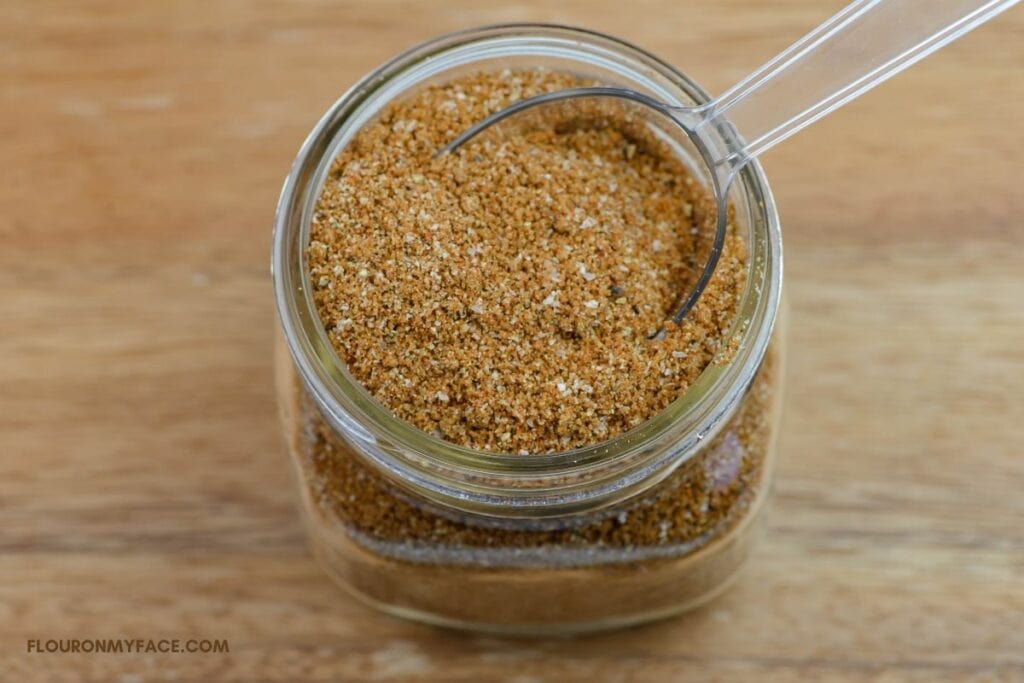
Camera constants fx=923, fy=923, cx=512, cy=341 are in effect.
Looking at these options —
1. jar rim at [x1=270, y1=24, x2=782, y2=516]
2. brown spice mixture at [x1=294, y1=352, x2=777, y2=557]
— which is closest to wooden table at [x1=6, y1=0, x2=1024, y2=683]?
brown spice mixture at [x1=294, y1=352, x2=777, y2=557]

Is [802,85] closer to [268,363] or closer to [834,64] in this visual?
[834,64]

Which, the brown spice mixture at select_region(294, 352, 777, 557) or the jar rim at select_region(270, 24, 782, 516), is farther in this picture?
the brown spice mixture at select_region(294, 352, 777, 557)

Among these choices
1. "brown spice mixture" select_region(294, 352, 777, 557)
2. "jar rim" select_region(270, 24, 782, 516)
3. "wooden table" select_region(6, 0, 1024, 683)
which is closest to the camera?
"jar rim" select_region(270, 24, 782, 516)

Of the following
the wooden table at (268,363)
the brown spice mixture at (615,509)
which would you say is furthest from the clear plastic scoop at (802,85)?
the wooden table at (268,363)

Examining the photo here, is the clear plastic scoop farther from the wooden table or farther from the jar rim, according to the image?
the wooden table

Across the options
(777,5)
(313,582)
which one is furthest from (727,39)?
(313,582)

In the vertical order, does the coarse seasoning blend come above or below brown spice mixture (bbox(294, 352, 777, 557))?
above

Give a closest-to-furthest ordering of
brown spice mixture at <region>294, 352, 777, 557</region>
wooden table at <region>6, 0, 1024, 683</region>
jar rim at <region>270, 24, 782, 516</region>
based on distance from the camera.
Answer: jar rim at <region>270, 24, 782, 516</region> < brown spice mixture at <region>294, 352, 777, 557</region> < wooden table at <region>6, 0, 1024, 683</region>
